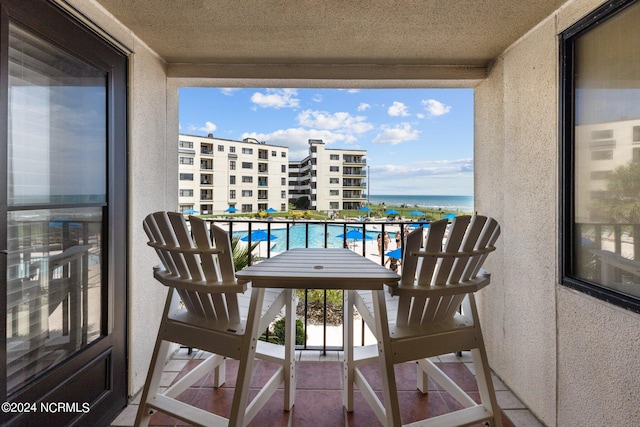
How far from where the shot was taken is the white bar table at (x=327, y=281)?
1379 mm

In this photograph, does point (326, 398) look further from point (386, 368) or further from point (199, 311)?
point (199, 311)

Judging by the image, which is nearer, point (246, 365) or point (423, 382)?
point (246, 365)

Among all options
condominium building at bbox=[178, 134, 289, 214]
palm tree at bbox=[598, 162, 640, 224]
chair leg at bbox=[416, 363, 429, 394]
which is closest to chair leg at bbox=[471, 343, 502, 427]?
chair leg at bbox=[416, 363, 429, 394]

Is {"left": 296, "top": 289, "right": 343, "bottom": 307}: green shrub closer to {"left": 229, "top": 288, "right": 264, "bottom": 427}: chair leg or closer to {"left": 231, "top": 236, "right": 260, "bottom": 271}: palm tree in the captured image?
{"left": 231, "top": 236, "right": 260, "bottom": 271}: palm tree

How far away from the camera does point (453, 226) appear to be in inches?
55.1

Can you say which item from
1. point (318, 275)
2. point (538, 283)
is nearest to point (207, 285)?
point (318, 275)

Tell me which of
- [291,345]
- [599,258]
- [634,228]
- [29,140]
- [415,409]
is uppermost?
[29,140]

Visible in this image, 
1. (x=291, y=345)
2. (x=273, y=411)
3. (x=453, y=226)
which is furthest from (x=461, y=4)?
(x=273, y=411)

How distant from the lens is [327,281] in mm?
1377

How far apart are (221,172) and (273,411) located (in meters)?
26.0

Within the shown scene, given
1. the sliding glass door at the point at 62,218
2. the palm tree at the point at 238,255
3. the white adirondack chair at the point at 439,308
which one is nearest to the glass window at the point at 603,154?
the white adirondack chair at the point at 439,308

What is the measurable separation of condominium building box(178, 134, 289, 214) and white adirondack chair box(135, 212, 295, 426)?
75.6 ft

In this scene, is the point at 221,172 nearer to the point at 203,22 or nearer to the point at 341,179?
the point at 341,179

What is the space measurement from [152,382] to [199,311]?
404 mm
